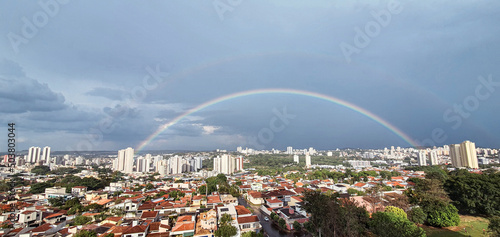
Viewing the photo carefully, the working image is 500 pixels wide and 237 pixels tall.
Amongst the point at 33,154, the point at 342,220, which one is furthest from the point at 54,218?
the point at 33,154

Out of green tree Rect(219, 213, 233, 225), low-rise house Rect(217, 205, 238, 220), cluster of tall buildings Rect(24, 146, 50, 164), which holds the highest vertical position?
cluster of tall buildings Rect(24, 146, 50, 164)

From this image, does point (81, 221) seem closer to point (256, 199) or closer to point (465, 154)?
point (256, 199)

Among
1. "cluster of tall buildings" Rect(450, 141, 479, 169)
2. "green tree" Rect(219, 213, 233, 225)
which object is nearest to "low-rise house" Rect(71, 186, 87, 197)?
"green tree" Rect(219, 213, 233, 225)

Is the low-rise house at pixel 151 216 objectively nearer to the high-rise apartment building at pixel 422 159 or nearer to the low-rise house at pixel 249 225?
the low-rise house at pixel 249 225

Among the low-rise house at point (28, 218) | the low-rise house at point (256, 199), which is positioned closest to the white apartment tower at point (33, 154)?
the low-rise house at point (28, 218)

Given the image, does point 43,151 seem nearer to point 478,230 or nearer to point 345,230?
point 345,230

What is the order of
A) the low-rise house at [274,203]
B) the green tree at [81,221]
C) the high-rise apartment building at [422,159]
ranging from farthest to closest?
the high-rise apartment building at [422,159], the low-rise house at [274,203], the green tree at [81,221]

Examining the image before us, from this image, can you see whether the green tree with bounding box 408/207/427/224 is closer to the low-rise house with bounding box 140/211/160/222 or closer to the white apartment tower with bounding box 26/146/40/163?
the low-rise house with bounding box 140/211/160/222
